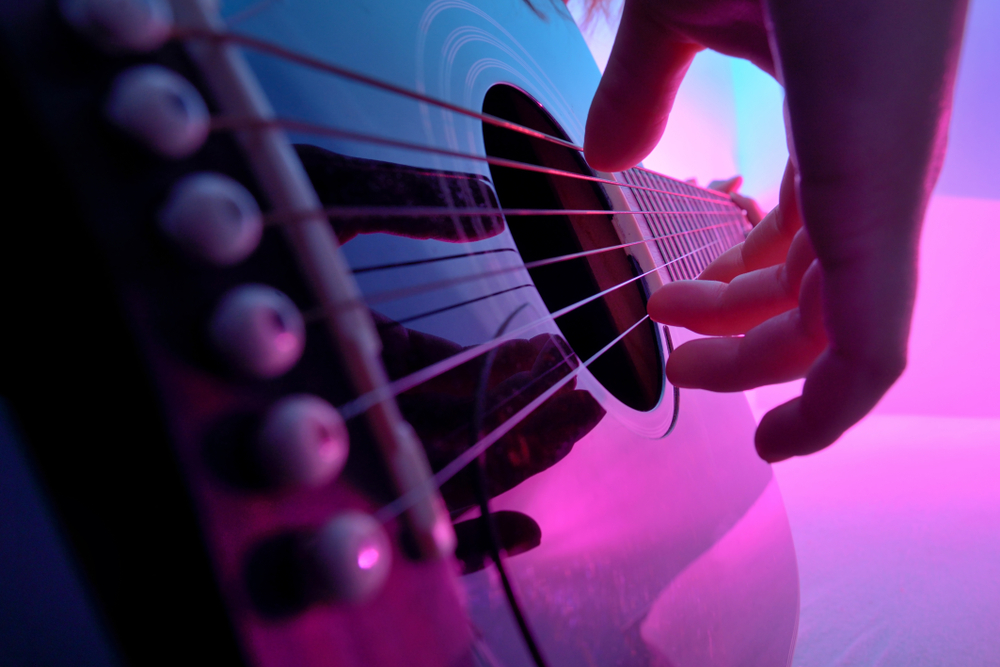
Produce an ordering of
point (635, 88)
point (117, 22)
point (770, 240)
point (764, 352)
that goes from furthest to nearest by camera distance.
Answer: point (770, 240)
point (635, 88)
point (764, 352)
point (117, 22)

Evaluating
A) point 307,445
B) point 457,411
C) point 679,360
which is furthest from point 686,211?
point 307,445

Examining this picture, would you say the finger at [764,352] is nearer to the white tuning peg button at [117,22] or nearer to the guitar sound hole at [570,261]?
the guitar sound hole at [570,261]

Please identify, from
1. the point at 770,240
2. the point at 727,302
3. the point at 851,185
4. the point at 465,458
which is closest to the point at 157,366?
the point at 465,458

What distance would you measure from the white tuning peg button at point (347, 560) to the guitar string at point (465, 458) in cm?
2

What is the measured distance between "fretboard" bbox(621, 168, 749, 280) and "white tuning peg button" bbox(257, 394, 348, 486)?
63 cm

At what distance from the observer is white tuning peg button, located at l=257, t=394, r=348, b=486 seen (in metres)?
0.14

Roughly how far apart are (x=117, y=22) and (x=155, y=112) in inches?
1.0

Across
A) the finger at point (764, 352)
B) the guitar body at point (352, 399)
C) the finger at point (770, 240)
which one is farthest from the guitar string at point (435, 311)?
the finger at point (770, 240)

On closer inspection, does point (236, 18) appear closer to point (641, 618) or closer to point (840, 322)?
point (840, 322)

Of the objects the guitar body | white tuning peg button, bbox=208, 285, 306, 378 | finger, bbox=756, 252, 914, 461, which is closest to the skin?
finger, bbox=756, 252, 914, 461

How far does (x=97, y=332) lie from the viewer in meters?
0.14

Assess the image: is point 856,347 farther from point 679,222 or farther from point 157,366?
point 679,222

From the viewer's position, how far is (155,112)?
0.46ft

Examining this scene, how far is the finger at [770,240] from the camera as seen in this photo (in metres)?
0.55
